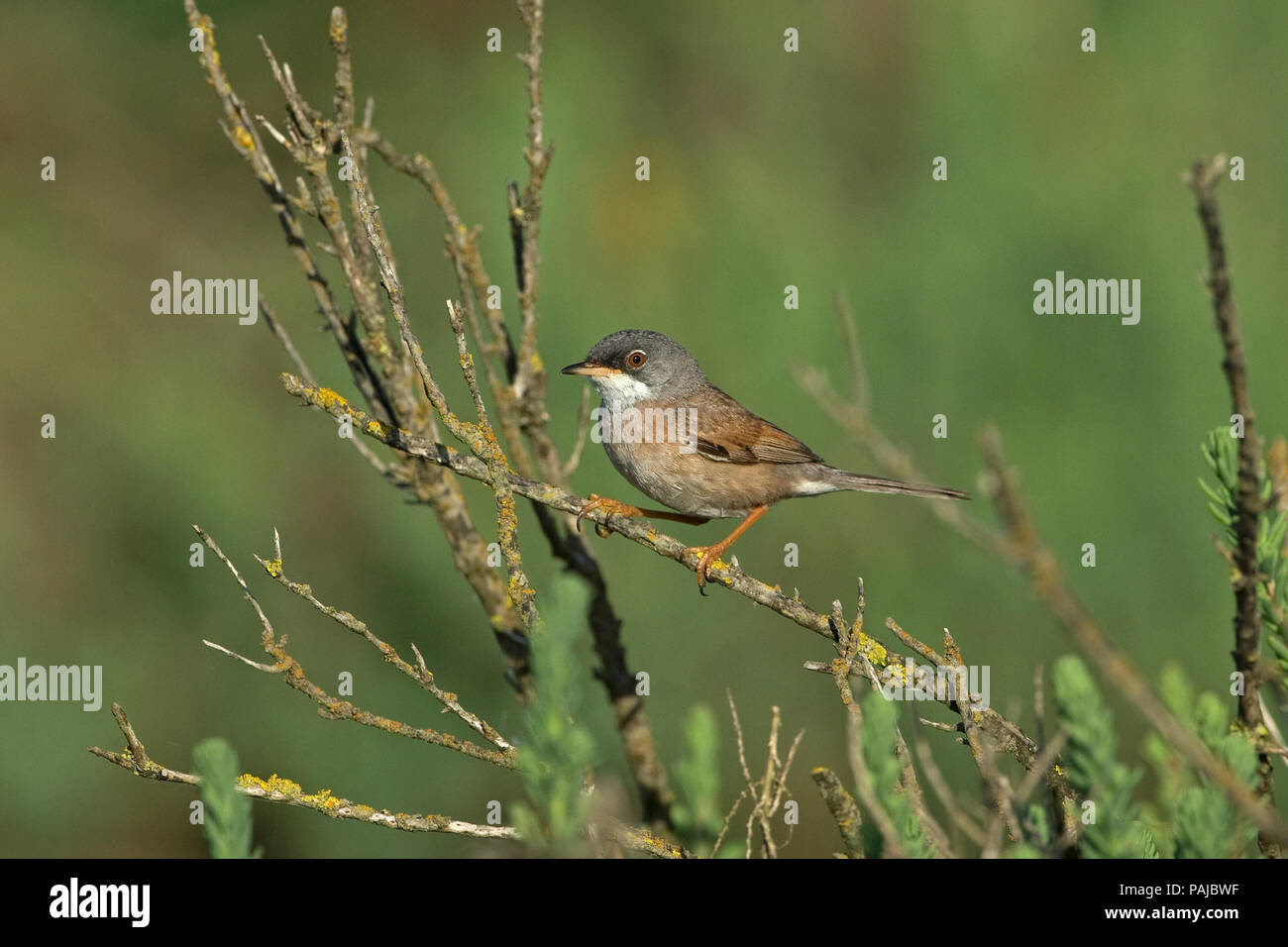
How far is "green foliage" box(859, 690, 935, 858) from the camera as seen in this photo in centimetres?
156

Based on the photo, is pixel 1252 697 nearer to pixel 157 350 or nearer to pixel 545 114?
pixel 545 114

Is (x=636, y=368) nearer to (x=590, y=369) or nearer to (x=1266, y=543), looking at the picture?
(x=590, y=369)

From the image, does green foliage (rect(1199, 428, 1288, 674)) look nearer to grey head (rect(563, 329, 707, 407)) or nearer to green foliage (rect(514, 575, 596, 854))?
green foliage (rect(514, 575, 596, 854))

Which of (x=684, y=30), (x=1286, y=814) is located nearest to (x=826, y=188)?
(x=684, y=30)

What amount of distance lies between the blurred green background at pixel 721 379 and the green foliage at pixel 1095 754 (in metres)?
3.32

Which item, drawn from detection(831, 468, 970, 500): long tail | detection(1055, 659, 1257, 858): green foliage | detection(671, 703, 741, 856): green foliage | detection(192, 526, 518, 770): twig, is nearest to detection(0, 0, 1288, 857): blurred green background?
detection(831, 468, 970, 500): long tail

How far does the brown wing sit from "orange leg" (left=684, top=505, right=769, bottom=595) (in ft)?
0.88

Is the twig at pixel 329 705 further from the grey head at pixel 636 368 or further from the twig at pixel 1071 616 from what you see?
the grey head at pixel 636 368

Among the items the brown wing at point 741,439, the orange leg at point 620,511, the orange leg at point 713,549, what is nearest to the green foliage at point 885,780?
the orange leg at point 713,549

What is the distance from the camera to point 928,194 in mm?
5902

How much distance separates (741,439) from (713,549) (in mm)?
984

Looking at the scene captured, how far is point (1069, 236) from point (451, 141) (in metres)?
3.61

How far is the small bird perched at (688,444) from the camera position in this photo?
5.04 metres
